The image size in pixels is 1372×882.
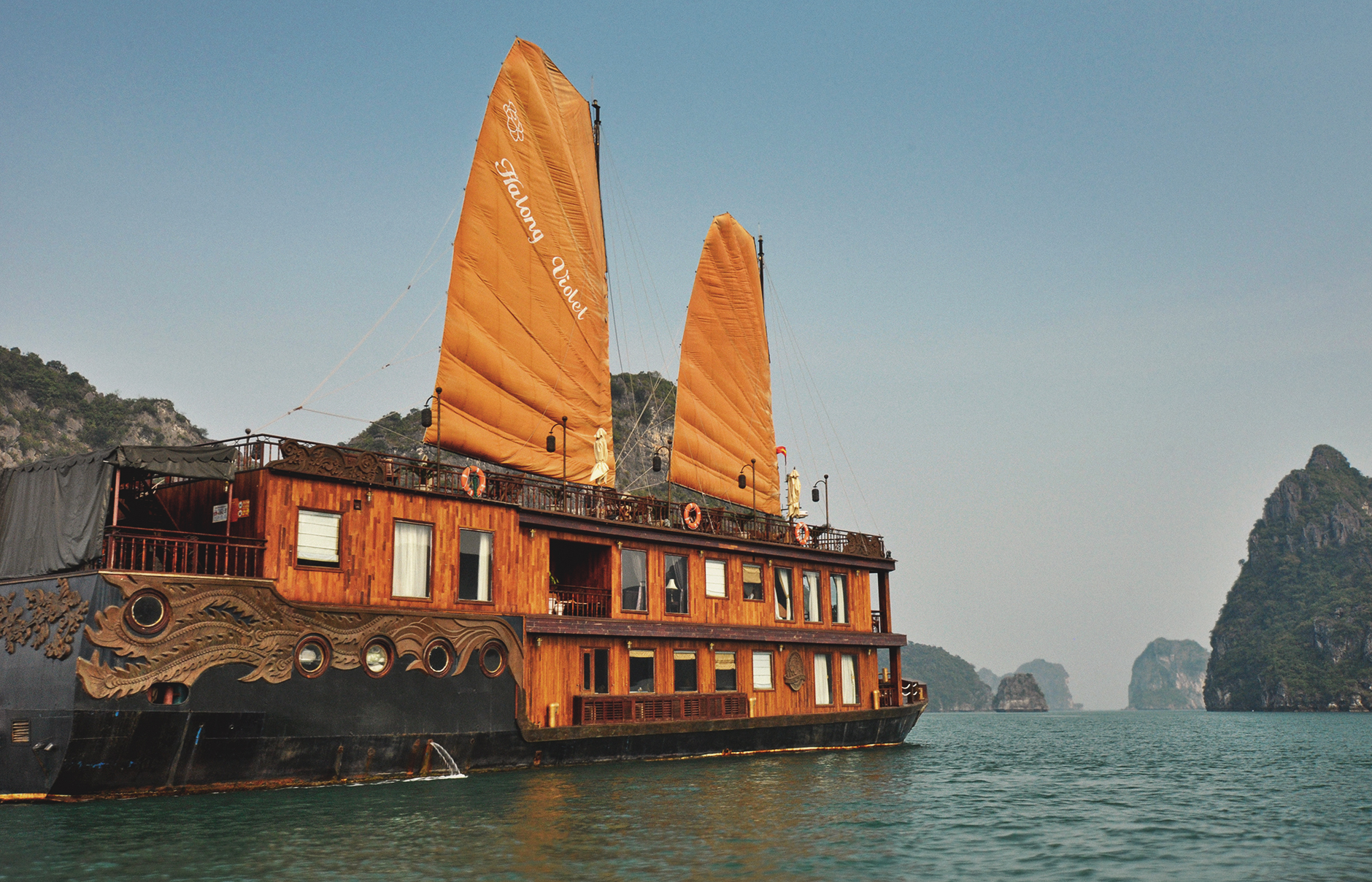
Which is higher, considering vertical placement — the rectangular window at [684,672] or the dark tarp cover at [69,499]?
the dark tarp cover at [69,499]

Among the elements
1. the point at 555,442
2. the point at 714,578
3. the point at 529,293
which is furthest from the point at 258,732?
the point at 529,293

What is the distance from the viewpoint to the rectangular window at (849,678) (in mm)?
25047

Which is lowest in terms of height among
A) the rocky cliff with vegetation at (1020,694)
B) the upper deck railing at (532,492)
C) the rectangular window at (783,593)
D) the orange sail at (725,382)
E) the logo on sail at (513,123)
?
the rocky cliff with vegetation at (1020,694)

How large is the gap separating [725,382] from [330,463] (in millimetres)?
13157

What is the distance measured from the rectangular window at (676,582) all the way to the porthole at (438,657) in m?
5.45

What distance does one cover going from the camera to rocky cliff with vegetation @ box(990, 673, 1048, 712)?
191 m

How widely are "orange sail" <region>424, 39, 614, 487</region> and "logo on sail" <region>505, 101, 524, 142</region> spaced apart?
23mm

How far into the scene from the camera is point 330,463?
16.5 meters

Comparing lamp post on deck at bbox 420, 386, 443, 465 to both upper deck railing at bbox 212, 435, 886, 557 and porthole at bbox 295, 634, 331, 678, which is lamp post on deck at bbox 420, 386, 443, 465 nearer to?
upper deck railing at bbox 212, 435, 886, 557

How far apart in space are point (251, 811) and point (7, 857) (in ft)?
10.2

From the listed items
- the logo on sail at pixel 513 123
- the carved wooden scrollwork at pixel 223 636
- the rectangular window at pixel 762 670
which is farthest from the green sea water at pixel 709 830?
the logo on sail at pixel 513 123

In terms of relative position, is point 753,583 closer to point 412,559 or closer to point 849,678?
point 849,678

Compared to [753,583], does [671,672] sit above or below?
below

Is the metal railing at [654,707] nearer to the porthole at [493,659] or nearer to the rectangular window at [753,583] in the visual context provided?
the porthole at [493,659]
